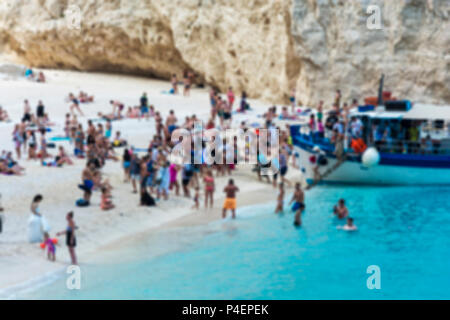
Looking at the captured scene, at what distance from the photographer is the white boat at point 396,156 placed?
72.8 feet

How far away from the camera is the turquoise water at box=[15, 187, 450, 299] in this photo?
46.6 feet

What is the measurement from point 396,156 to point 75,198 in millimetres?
10153

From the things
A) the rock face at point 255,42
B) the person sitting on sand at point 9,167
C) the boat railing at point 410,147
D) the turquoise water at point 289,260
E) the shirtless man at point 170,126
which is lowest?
the turquoise water at point 289,260

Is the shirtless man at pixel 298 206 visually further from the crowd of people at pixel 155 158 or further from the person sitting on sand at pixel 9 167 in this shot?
the person sitting on sand at pixel 9 167

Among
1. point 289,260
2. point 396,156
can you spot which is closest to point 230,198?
point 289,260

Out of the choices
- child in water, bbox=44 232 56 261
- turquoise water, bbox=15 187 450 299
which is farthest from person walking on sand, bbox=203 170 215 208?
child in water, bbox=44 232 56 261

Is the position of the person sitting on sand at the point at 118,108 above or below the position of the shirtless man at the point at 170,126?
above

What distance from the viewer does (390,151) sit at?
74.6 ft

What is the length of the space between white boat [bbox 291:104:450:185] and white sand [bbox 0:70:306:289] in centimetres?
167

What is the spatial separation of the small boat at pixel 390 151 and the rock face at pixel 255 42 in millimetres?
8494

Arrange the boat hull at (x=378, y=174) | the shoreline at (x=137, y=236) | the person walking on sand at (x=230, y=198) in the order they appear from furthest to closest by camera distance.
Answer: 1. the boat hull at (x=378, y=174)
2. the person walking on sand at (x=230, y=198)
3. the shoreline at (x=137, y=236)

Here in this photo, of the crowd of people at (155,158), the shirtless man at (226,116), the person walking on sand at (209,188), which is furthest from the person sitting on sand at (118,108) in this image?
the person walking on sand at (209,188)
